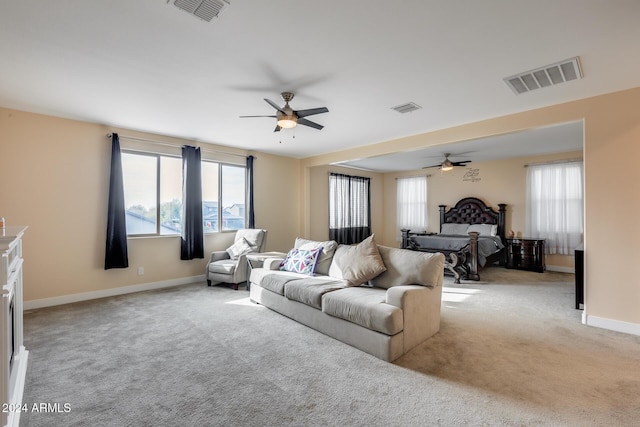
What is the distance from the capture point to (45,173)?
13.1 ft

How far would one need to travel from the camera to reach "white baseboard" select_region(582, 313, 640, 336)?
305cm

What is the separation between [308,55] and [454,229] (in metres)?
6.39

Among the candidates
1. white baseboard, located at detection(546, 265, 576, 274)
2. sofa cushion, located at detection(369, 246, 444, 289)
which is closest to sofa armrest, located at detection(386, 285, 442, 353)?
sofa cushion, located at detection(369, 246, 444, 289)

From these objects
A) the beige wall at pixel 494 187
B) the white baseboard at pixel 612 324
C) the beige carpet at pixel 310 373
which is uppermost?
the beige wall at pixel 494 187

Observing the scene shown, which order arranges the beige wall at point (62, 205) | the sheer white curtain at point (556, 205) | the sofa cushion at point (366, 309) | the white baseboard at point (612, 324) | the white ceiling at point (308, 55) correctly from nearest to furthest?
the white ceiling at point (308, 55) < the sofa cushion at point (366, 309) < the white baseboard at point (612, 324) < the beige wall at point (62, 205) < the sheer white curtain at point (556, 205)

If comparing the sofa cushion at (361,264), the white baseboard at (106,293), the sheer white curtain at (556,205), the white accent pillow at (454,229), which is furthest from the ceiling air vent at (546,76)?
the white baseboard at (106,293)

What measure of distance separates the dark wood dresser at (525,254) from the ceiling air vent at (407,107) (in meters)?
4.50

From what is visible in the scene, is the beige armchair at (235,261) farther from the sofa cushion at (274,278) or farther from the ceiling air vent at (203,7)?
the ceiling air vent at (203,7)

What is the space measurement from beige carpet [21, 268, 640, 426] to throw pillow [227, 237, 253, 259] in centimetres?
162

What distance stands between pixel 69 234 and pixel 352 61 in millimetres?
A: 4522

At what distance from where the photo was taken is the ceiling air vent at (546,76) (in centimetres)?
268

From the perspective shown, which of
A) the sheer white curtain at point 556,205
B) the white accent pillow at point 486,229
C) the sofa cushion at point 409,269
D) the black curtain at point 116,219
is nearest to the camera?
the sofa cushion at point 409,269

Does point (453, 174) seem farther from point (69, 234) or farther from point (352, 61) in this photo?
point (69, 234)

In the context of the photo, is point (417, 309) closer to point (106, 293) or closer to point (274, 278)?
point (274, 278)
